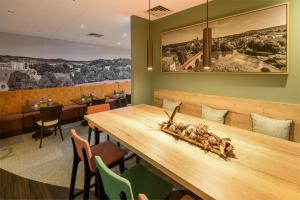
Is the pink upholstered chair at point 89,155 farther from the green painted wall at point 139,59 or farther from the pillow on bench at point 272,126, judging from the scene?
the green painted wall at point 139,59

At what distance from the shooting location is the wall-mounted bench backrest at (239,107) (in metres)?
2.25

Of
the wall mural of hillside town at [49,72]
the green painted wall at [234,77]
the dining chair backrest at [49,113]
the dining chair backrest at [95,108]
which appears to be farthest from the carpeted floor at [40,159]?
the green painted wall at [234,77]

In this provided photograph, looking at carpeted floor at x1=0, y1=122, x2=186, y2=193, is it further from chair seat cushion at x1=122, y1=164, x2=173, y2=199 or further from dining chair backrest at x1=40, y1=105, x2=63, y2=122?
chair seat cushion at x1=122, y1=164, x2=173, y2=199

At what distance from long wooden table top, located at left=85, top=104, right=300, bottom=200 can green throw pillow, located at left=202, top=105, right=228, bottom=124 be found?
84cm

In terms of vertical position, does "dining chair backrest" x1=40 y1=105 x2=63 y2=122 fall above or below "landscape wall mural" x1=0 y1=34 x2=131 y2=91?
below

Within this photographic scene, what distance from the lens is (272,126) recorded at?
7.32 feet

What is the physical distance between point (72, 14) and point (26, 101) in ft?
9.62

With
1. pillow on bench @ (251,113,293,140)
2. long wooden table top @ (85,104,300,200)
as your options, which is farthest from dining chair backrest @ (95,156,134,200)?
pillow on bench @ (251,113,293,140)

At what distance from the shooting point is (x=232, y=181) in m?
1.05

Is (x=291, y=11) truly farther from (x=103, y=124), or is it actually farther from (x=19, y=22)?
(x=19, y=22)

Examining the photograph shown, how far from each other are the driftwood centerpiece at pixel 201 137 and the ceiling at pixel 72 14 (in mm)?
2301

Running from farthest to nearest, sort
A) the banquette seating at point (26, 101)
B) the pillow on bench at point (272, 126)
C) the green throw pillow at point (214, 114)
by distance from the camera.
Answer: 1. the banquette seating at point (26, 101)
2. the green throw pillow at point (214, 114)
3. the pillow on bench at point (272, 126)

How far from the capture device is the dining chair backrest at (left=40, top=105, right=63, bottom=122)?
3.77 meters

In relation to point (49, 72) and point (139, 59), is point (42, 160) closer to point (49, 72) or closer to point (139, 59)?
point (139, 59)
